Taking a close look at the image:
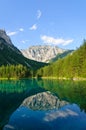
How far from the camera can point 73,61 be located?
184m

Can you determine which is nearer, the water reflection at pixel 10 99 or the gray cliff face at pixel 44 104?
the water reflection at pixel 10 99

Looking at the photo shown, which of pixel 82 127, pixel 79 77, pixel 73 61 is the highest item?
pixel 73 61

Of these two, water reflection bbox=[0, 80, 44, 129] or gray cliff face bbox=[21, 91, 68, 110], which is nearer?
water reflection bbox=[0, 80, 44, 129]

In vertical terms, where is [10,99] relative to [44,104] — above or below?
above

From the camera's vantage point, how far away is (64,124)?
3309 centimetres

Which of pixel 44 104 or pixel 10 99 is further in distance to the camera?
pixel 10 99

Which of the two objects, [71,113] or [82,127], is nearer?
[82,127]

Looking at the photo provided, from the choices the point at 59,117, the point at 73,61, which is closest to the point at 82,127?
the point at 59,117

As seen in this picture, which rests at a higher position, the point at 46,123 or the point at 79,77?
the point at 79,77

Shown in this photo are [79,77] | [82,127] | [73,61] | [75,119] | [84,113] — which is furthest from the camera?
[73,61]

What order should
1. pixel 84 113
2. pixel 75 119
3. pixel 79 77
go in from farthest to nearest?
pixel 79 77, pixel 84 113, pixel 75 119

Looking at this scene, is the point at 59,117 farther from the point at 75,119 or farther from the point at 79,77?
the point at 79,77

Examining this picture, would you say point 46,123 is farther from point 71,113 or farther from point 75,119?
point 71,113

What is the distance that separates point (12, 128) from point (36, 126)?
10.2 ft
